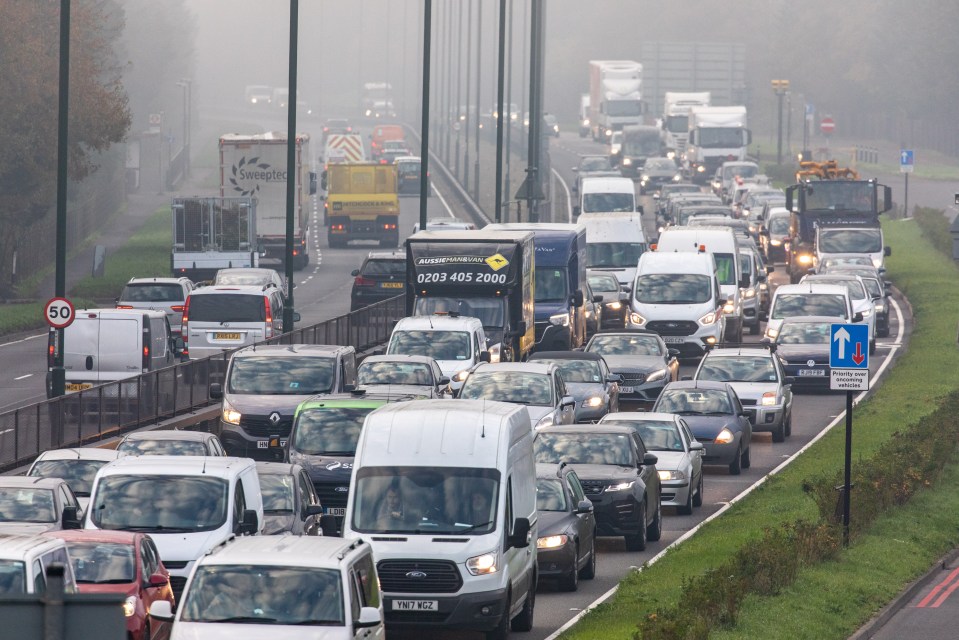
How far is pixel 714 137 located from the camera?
98.1 metres

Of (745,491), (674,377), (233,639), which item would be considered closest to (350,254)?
(674,377)

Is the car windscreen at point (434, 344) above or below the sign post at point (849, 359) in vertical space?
below

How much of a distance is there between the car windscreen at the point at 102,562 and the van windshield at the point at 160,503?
205cm

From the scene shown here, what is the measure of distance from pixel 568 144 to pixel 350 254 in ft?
217

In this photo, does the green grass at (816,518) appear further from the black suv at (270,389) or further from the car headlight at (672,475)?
the black suv at (270,389)

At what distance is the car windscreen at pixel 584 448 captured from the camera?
24531mm

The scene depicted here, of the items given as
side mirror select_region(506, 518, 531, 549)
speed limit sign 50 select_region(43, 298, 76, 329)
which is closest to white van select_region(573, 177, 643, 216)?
speed limit sign 50 select_region(43, 298, 76, 329)

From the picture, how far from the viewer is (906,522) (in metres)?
26.1

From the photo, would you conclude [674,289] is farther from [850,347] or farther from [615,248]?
[850,347]

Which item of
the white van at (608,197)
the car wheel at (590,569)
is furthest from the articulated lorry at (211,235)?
the car wheel at (590,569)

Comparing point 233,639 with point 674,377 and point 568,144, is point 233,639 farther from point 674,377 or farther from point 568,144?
point 568,144

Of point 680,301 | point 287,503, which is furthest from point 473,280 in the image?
point 287,503

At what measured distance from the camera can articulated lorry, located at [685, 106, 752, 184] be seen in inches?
3814

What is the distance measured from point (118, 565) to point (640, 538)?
938cm
